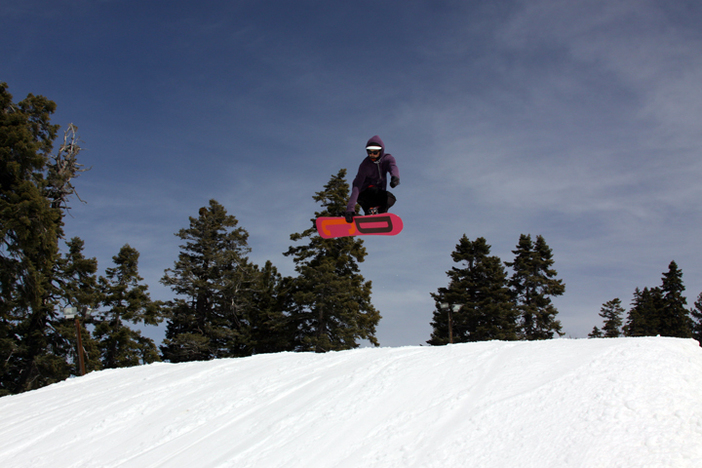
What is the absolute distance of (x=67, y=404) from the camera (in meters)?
12.5

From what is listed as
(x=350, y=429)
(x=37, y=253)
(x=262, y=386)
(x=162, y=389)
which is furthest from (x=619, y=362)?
(x=37, y=253)

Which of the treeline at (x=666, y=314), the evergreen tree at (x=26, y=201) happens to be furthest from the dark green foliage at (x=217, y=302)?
the treeline at (x=666, y=314)

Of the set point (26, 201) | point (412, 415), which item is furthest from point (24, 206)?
point (412, 415)

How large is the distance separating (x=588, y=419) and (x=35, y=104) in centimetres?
2719

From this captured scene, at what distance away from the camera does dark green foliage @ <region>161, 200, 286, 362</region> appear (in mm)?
33812

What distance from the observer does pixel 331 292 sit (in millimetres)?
29438

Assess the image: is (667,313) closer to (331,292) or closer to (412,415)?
(331,292)

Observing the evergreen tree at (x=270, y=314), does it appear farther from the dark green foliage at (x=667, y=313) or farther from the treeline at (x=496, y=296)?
the dark green foliage at (x=667, y=313)

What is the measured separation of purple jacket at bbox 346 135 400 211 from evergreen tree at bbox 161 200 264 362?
2696cm

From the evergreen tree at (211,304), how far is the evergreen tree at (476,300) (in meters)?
15.1

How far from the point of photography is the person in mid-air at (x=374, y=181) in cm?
881

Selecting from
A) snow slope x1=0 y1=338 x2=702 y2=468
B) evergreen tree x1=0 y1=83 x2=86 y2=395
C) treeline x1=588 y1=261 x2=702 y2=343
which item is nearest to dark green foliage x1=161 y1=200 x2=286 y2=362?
evergreen tree x1=0 y1=83 x2=86 y2=395

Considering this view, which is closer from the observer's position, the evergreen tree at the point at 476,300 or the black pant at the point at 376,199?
the black pant at the point at 376,199

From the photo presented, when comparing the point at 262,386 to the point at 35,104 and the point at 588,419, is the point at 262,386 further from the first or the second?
the point at 35,104
